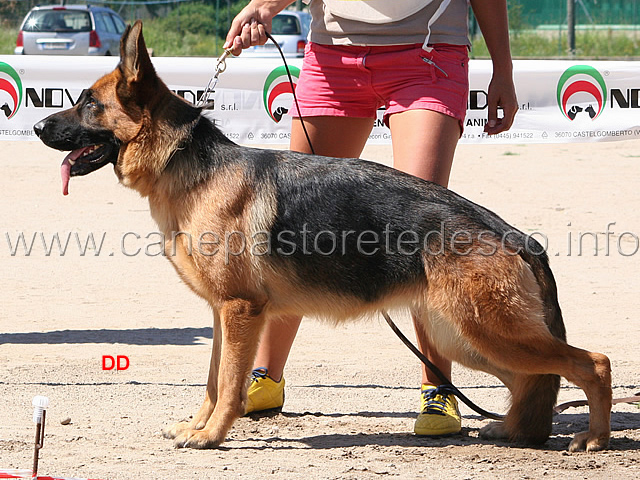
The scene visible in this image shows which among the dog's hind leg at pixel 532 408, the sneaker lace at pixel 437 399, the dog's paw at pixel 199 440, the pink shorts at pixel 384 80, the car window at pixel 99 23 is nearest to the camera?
the dog's paw at pixel 199 440

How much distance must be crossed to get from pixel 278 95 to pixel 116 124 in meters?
3.87

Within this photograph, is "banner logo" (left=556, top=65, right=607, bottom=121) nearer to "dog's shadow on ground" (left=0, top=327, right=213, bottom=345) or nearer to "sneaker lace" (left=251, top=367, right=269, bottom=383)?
"dog's shadow on ground" (left=0, top=327, right=213, bottom=345)

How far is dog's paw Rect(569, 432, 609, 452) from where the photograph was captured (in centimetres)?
429

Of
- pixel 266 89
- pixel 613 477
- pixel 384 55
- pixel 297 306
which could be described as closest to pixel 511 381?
pixel 613 477

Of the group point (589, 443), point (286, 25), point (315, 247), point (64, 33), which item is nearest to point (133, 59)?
point (315, 247)

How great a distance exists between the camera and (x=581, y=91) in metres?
8.16

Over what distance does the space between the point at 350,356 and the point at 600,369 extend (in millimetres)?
2265

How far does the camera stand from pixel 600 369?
13.8 feet

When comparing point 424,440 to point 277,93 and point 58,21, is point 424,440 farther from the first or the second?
point 58,21

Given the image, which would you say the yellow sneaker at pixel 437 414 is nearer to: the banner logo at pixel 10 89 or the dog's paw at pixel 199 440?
the dog's paw at pixel 199 440

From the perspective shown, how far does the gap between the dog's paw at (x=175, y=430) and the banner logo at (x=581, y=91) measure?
5.09 meters

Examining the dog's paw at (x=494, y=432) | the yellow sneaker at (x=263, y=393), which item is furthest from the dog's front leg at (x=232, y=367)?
the dog's paw at (x=494, y=432)

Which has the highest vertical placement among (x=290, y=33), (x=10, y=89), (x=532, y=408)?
(x=290, y=33)

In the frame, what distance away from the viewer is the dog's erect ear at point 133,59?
4178 millimetres
